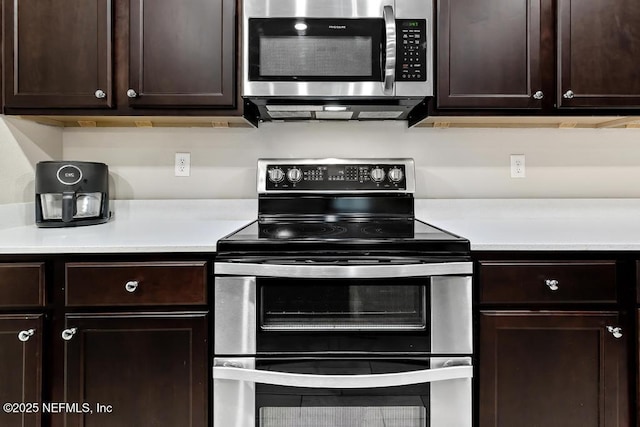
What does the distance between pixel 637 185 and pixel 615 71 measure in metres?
0.68

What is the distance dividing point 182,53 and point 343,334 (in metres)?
1.22

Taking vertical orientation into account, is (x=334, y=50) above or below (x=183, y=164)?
above

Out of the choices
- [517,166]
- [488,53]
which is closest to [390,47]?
[488,53]

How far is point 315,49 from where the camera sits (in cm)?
159

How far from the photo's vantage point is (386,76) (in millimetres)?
1572

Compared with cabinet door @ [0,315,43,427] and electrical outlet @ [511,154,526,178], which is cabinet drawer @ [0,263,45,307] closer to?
cabinet door @ [0,315,43,427]

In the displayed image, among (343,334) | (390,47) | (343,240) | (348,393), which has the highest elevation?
(390,47)

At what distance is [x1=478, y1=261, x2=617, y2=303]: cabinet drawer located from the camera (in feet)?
4.40

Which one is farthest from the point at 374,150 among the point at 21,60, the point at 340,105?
the point at 21,60

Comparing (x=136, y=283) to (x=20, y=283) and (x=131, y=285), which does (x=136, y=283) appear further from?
(x=20, y=283)

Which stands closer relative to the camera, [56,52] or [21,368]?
[21,368]

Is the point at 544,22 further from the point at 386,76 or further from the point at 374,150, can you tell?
the point at 374,150

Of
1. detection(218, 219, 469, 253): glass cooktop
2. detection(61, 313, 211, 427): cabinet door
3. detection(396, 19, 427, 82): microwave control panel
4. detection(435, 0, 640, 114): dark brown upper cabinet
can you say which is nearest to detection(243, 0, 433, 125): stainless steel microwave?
detection(396, 19, 427, 82): microwave control panel

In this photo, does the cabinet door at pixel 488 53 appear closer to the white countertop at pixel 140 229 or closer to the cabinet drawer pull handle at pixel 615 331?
the cabinet drawer pull handle at pixel 615 331
